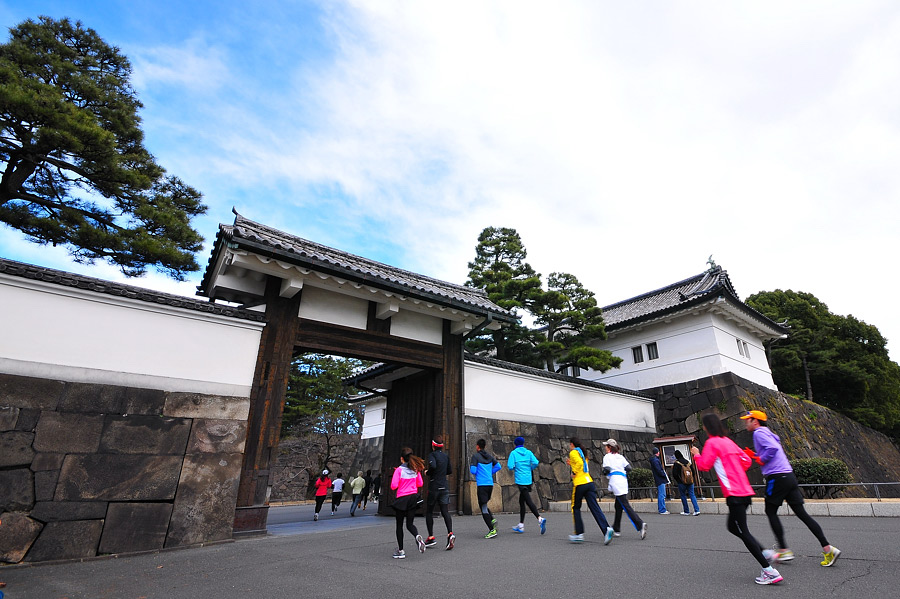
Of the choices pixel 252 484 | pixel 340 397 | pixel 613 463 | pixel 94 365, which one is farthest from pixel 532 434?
pixel 340 397

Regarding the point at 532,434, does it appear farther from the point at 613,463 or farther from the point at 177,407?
the point at 177,407

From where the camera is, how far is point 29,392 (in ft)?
20.0

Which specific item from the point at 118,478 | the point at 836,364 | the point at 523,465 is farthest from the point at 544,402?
the point at 836,364

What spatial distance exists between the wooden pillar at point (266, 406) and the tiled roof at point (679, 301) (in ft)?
47.6

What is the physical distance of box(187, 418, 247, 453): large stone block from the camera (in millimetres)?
7141

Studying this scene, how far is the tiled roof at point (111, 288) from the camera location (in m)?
6.44

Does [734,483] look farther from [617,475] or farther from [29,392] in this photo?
[29,392]

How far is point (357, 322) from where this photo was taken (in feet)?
32.4

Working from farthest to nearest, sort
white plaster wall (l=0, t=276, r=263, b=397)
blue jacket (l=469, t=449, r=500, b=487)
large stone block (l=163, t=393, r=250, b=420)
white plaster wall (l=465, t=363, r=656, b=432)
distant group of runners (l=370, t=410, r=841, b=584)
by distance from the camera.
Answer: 1. white plaster wall (l=465, t=363, r=656, b=432)
2. blue jacket (l=469, t=449, r=500, b=487)
3. large stone block (l=163, t=393, r=250, b=420)
4. white plaster wall (l=0, t=276, r=263, b=397)
5. distant group of runners (l=370, t=410, r=841, b=584)

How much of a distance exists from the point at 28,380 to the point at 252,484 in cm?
358

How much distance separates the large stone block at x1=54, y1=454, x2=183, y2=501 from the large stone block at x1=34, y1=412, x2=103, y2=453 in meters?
0.15

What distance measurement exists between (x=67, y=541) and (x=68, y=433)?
56.2 inches

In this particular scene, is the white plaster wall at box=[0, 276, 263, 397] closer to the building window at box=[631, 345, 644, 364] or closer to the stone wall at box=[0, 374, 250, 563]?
the stone wall at box=[0, 374, 250, 563]

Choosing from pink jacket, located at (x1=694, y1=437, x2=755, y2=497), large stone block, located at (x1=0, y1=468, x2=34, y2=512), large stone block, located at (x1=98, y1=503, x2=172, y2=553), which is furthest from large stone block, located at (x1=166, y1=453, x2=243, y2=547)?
pink jacket, located at (x1=694, y1=437, x2=755, y2=497)
